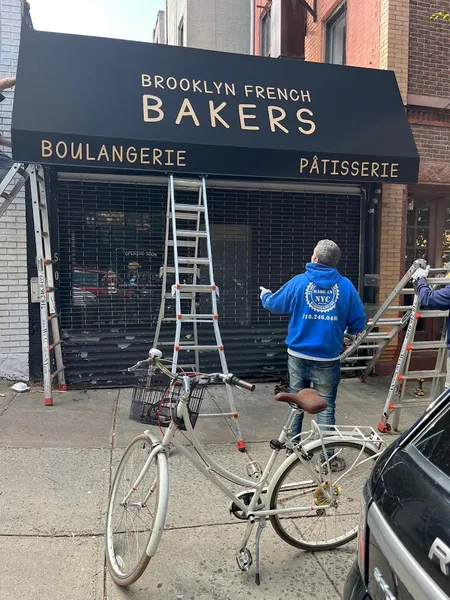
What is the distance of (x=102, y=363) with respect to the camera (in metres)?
6.12

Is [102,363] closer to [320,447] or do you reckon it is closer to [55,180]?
[55,180]

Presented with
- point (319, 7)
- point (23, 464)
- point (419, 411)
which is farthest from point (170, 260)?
point (319, 7)

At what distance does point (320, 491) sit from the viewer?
2.83m

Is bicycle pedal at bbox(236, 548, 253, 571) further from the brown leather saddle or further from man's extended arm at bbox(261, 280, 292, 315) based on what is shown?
man's extended arm at bbox(261, 280, 292, 315)

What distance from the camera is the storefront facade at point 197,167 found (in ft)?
16.9

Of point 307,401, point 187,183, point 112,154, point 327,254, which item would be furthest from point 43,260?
point 307,401

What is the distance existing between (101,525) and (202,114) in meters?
4.26

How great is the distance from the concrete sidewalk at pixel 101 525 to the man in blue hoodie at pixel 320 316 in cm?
96

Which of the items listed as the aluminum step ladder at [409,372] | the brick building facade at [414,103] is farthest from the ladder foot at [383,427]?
the brick building facade at [414,103]

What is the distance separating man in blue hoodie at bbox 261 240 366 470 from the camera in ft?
12.3

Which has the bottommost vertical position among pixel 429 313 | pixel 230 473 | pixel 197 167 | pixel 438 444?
pixel 230 473

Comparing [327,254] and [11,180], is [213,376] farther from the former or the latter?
[11,180]

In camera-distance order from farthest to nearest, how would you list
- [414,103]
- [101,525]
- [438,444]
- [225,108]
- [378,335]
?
[414,103] < [378,335] < [225,108] < [101,525] < [438,444]

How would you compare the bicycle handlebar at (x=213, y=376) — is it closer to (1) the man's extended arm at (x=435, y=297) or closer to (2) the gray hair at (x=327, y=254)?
(2) the gray hair at (x=327, y=254)
